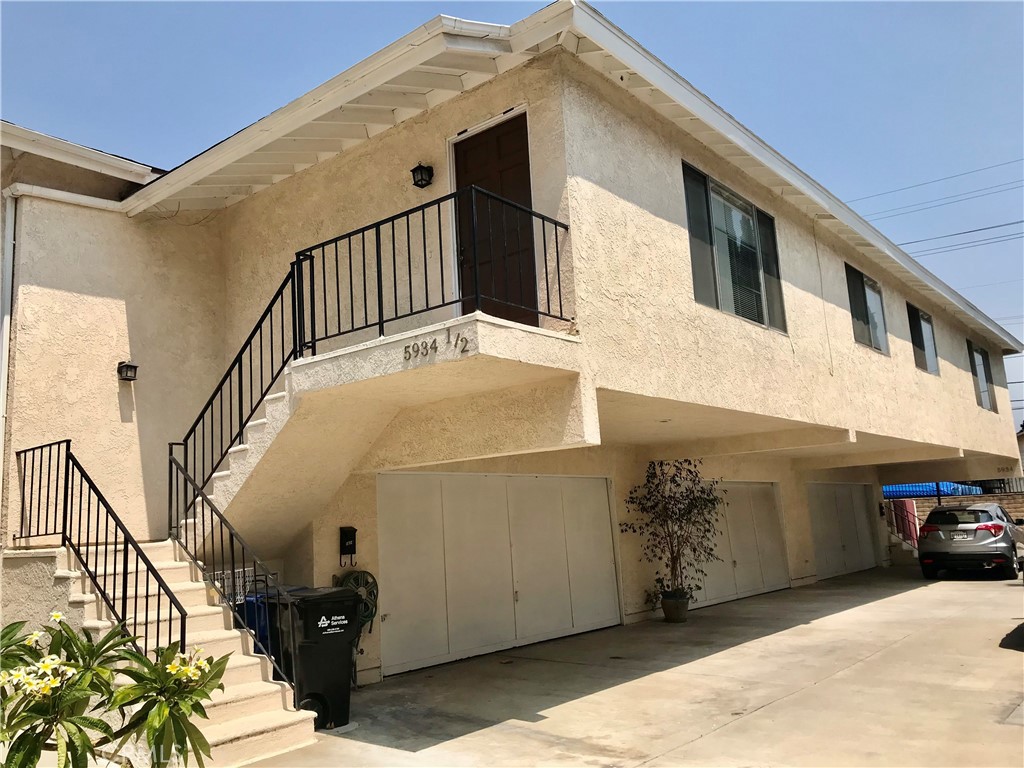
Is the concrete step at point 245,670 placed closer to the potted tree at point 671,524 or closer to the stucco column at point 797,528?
the potted tree at point 671,524

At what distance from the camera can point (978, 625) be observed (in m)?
10.5

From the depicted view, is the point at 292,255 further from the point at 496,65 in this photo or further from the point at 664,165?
the point at 664,165

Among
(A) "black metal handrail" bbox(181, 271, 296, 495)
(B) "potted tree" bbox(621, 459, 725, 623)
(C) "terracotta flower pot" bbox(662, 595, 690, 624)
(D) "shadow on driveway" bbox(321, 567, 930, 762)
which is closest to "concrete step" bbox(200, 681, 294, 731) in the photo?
(D) "shadow on driveway" bbox(321, 567, 930, 762)

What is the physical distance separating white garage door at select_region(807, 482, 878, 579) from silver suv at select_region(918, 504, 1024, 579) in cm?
202

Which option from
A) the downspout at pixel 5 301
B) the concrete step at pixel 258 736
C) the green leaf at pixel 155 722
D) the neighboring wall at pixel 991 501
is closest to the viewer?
the green leaf at pixel 155 722

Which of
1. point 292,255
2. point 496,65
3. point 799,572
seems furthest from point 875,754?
point 799,572

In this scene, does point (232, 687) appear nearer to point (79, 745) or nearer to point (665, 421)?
point (79, 745)

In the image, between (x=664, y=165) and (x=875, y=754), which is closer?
(x=875, y=754)

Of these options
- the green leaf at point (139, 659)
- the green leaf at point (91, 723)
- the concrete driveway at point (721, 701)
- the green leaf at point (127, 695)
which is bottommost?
the concrete driveway at point (721, 701)

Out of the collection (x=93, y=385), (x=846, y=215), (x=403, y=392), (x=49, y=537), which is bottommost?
(x=49, y=537)

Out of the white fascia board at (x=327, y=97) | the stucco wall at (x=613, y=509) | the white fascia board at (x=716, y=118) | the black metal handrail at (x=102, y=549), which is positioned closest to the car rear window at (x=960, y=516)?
the stucco wall at (x=613, y=509)

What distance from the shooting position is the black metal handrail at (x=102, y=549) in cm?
612

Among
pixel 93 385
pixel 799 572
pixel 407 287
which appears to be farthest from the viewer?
pixel 799 572

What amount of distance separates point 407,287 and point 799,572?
12418 mm
